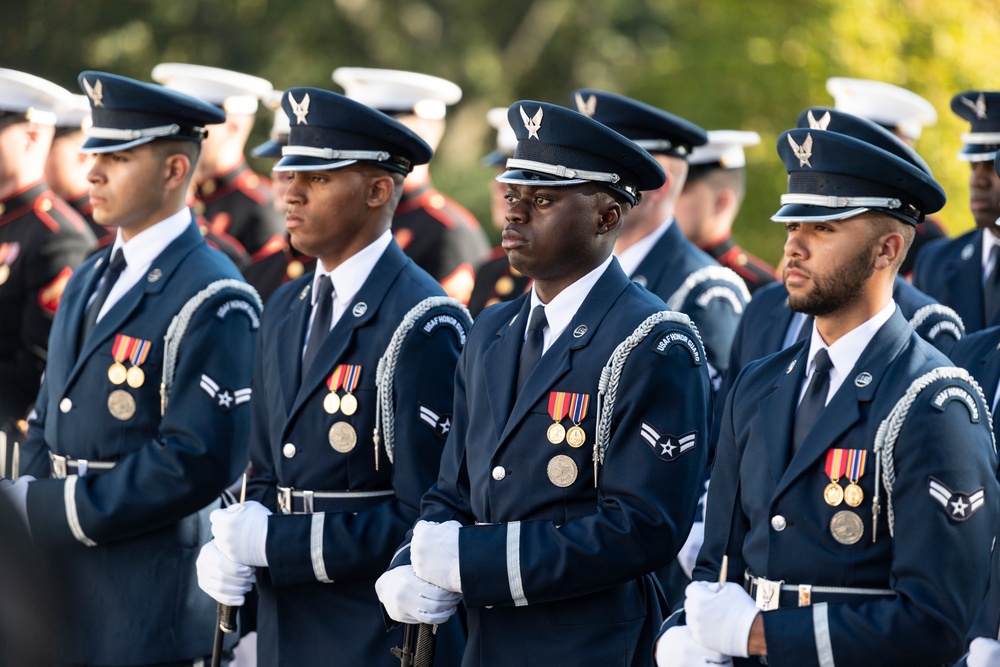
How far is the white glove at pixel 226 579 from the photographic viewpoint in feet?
16.8

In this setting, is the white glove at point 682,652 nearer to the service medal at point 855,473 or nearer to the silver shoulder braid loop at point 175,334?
the service medal at point 855,473

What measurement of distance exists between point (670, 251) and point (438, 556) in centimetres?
269

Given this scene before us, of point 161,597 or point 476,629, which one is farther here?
point 161,597

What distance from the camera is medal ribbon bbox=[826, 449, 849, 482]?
4.12 metres

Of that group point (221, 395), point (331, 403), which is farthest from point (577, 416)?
point (221, 395)

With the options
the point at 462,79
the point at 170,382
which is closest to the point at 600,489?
the point at 170,382

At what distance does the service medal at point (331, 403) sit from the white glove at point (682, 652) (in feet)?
4.83

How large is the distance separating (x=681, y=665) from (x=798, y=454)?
24.8 inches

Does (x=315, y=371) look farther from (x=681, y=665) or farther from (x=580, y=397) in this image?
(x=681, y=665)

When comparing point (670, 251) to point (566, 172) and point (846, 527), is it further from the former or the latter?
point (846, 527)

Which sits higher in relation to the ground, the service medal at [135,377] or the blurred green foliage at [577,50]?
the blurred green foliage at [577,50]

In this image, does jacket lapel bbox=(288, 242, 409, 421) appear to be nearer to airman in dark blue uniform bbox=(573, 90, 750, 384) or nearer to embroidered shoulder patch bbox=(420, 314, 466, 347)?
embroidered shoulder patch bbox=(420, 314, 466, 347)

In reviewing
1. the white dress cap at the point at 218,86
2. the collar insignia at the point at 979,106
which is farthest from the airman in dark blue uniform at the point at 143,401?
the white dress cap at the point at 218,86

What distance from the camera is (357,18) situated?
22.1 metres
